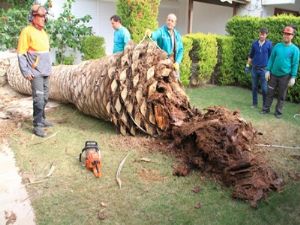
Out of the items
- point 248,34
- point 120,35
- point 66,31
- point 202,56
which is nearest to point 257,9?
point 248,34

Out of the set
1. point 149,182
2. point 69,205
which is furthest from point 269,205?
point 69,205

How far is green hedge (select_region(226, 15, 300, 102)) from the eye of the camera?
9.57 m

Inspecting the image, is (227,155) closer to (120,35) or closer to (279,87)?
(279,87)

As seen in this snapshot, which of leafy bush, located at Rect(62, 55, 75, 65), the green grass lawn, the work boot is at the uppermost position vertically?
leafy bush, located at Rect(62, 55, 75, 65)

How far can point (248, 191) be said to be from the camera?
360 centimetres

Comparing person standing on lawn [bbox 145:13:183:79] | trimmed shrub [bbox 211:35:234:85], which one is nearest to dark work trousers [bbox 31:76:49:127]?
person standing on lawn [bbox 145:13:183:79]

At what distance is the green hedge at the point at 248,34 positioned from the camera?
A: 9570 millimetres

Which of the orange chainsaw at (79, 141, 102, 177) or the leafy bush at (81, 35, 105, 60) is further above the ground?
the leafy bush at (81, 35, 105, 60)

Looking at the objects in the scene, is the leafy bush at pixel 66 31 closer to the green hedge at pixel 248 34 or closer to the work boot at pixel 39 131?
the green hedge at pixel 248 34

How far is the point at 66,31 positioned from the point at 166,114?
7125 mm

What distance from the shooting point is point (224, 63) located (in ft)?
37.0

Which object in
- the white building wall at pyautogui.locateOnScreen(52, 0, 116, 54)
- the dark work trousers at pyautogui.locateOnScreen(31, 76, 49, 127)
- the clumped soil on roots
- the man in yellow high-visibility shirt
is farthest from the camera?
the white building wall at pyautogui.locateOnScreen(52, 0, 116, 54)

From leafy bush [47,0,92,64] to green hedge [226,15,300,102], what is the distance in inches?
197

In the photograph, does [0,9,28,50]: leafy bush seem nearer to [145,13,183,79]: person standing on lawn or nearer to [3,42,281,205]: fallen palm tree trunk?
[3,42,281,205]: fallen palm tree trunk
